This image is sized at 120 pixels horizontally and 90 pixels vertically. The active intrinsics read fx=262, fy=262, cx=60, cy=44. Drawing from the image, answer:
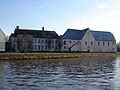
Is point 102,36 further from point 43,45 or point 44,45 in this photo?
point 43,45

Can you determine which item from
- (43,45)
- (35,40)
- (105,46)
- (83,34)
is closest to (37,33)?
(35,40)

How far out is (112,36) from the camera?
110812mm

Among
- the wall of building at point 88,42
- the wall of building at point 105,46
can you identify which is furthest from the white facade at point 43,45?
the wall of building at point 105,46

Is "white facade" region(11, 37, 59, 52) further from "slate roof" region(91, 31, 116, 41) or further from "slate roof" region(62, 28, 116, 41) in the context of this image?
"slate roof" region(91, 31, 116, 41)

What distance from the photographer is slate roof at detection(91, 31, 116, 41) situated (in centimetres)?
10621

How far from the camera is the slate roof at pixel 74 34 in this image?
101062 mm

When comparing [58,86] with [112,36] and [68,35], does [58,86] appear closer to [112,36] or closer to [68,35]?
[68,35]

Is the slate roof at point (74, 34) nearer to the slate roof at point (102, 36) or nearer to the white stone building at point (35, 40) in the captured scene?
the white stone building at point (35, 40)

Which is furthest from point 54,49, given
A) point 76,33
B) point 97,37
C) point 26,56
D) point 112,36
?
point 26,56

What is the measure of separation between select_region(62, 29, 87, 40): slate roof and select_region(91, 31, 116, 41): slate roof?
17.6 feet

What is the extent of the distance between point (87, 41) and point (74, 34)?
19.0ft

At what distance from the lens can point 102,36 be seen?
107m

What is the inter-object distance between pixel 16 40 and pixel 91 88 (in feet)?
239

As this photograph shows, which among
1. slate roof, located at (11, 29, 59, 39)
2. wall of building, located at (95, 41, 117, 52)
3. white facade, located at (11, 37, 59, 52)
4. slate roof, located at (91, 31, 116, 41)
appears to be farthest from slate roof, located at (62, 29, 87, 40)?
wall of building, located at (95, 41, 117, 52)
